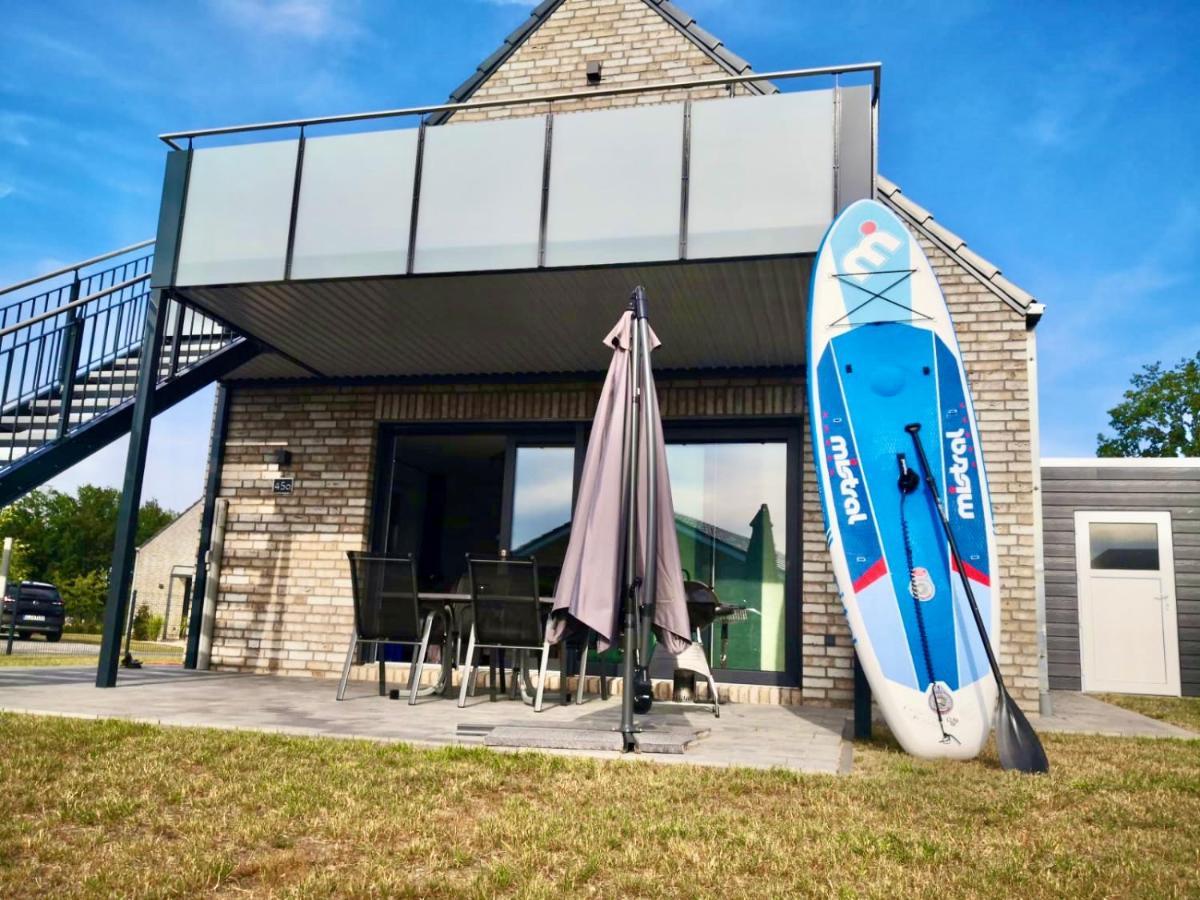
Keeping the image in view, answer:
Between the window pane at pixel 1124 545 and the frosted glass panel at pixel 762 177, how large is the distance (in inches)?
289

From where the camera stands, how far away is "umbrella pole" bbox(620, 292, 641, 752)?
416cm

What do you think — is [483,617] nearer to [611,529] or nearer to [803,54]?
[611,529]

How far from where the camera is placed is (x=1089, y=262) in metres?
25.5

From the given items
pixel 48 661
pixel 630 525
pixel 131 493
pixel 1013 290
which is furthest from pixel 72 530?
pixel 630 525

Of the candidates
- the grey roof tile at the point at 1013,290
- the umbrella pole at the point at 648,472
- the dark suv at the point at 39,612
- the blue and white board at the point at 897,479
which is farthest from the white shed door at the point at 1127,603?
the dark suv at the point at 39,612

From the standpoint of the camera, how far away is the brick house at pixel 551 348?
5.82 meters

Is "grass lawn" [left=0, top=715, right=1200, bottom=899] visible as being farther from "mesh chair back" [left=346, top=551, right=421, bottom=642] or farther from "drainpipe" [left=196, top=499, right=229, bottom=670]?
"drainpipe" [left=196, top=499, right=229, bottom=670]

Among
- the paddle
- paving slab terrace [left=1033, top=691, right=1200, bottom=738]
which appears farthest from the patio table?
paving slab terrace [left=1033, top=691, right=1200, bottom=738]

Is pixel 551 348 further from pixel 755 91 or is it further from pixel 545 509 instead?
pixel 755 91

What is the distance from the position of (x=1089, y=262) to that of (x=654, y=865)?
2707 centimetres

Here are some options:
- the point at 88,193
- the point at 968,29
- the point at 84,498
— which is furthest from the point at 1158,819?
the point at 84,498

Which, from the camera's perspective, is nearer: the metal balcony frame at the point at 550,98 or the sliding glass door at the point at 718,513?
the metal balcony frame at the point at 550,98

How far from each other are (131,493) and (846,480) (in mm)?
4590

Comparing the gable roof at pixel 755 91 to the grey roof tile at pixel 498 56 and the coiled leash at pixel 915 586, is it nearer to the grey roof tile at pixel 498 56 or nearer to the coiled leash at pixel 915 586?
the grey roof tile at pixel 498 56
